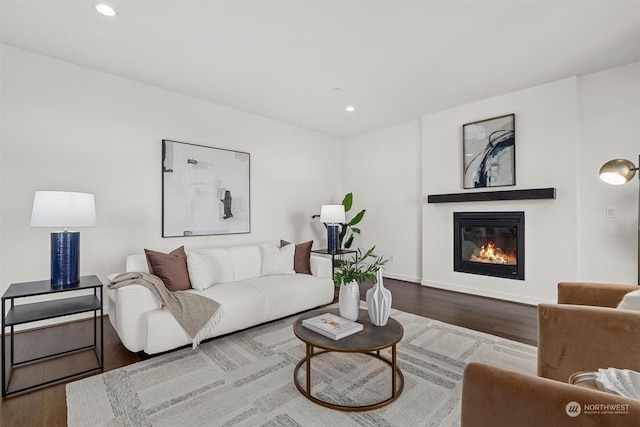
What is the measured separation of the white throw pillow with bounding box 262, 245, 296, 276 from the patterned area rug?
A: 98cm

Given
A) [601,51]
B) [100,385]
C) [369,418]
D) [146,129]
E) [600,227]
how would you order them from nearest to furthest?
[369,418] < [100,385] < [601,51] < [600,227] < [146,129]

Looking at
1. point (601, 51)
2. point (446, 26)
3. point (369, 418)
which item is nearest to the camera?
point (369, 418)

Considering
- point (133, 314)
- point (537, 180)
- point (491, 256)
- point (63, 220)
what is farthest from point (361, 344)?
point (537, 180)

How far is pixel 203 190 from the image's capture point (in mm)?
3992

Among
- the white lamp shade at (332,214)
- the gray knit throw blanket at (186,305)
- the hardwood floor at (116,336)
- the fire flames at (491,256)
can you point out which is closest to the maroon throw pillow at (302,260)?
the white lamp shade at (332,214)

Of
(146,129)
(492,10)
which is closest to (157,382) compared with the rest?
(146,129)

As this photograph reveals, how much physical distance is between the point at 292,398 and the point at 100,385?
130 centimetres

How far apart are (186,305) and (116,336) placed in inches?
36.7

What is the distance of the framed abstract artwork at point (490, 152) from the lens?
3.89 meters

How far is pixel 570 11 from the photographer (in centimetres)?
230

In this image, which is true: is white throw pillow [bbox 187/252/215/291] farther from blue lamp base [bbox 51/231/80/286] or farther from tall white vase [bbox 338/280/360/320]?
tall white vase [bbox 338/280/360/320]

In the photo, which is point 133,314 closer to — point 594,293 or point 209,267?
point 209,267

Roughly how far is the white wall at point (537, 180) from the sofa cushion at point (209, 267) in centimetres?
320

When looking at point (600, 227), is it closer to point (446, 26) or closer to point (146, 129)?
point (446, 26)
